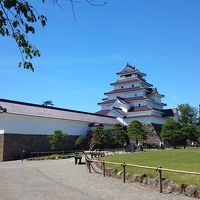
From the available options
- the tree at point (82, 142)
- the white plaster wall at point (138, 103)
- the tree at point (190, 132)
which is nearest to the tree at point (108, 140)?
the tree at point (82, 142)

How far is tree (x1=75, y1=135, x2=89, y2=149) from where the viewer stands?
169 feet

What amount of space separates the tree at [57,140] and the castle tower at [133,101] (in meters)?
19.5

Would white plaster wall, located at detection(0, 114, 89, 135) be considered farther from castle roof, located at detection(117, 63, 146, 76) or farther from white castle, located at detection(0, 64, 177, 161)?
castle roof, located at detection(117, 63, 146, 76)

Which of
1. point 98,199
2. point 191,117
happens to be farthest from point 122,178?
point 191,117

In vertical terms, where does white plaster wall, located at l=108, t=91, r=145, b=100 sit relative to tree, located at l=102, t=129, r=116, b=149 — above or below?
above

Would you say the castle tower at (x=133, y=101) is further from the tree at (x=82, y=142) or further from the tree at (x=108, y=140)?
the tree at (x=82, y=142)

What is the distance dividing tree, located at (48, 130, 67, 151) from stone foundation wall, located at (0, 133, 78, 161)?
110 centimetres

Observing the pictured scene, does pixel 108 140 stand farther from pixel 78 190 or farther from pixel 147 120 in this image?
pixel 78 190

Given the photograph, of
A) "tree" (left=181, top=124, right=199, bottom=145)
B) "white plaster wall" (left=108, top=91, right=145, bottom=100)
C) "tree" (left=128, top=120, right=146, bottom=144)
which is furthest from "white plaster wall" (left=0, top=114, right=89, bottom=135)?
"white plaster wall" (left=108, top=91, right=145, bottom=100)

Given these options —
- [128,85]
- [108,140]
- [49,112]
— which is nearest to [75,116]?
[49,112]

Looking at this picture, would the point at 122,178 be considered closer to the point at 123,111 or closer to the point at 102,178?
the point at 102,178

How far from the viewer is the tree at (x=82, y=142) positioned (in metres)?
51.5

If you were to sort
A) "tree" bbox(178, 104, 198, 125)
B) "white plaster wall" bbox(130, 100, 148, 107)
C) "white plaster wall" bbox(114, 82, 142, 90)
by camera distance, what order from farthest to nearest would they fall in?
"tree" bbox(178, 104, 198, 125), "white plaster wall" bbox(114, 82, 142, 90), "white plaster wall" bbox(130, 100, 148, 107)

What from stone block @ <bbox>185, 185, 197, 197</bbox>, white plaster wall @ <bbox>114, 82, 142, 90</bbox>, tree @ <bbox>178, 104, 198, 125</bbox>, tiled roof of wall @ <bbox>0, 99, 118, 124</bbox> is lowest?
stone block @ <bbox>185, 185, 197, 197</bbox>
